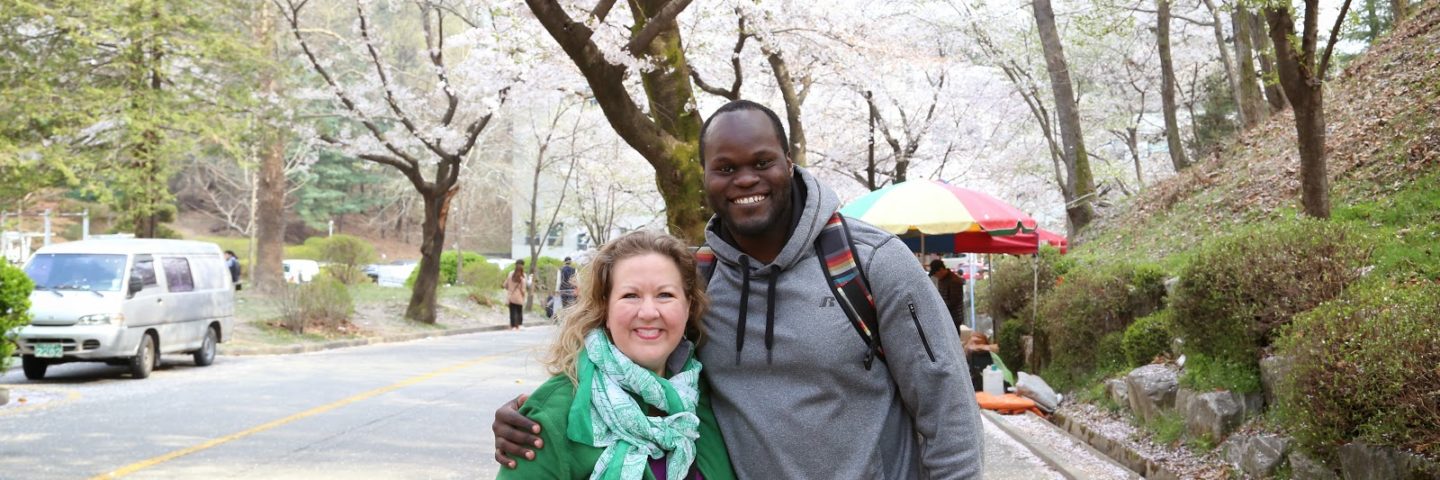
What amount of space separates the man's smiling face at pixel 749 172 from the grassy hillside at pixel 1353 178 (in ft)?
19.8

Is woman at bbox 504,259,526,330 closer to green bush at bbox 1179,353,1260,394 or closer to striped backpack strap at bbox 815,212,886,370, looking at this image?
green bush at bbox 1179,353,1260,394

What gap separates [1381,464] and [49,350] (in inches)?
579

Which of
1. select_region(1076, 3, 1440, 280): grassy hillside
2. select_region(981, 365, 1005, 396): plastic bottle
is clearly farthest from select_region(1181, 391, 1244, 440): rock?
select_region(981, 365, 1005, 396): plastic bottle

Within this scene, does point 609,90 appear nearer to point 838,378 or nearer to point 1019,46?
point 838,378

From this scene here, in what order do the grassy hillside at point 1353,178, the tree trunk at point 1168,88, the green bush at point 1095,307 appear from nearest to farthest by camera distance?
the grassy hillside at point 1353,178
the green bush at point 1095,307
the tree trunk at point 1168,88

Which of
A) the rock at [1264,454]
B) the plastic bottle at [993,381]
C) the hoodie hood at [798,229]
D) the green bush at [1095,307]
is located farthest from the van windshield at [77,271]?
the hoodie hood at [798,229]

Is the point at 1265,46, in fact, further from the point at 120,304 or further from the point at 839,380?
the point at 839,380

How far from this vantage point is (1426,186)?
34.7ft

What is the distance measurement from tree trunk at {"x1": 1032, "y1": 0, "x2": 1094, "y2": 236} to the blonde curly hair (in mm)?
20461

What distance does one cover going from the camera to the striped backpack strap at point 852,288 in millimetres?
2828

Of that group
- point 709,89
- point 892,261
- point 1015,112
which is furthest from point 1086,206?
point 892,261

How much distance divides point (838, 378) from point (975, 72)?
34.0 m

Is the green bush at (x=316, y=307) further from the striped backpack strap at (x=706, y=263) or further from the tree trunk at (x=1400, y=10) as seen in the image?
the striped backpack strap at (x=706, y=263)

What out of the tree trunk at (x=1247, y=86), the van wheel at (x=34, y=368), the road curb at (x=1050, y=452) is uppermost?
the tree trunk at (x=1247, y=86)
